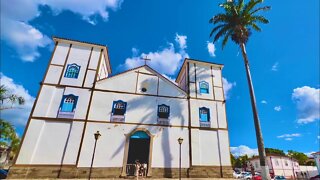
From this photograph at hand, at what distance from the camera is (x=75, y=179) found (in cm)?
1381

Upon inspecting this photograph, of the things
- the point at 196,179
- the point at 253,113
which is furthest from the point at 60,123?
the point at 253,113

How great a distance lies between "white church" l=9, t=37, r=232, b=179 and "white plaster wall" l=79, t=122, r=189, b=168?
0.08 meters

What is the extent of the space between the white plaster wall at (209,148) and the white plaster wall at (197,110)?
0.97 metres

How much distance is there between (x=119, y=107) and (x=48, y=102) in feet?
20.3

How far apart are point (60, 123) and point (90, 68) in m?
6.07

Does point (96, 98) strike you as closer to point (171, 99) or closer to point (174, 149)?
point (171, 99)

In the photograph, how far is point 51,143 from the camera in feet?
47.5

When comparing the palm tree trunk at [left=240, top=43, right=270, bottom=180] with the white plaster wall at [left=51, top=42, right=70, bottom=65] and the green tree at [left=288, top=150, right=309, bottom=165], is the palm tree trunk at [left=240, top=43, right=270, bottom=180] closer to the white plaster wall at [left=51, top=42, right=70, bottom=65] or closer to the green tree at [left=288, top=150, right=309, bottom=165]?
the white plaster wall at [left=51, top=42, right=70, bottom=65]

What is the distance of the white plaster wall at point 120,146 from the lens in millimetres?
14844

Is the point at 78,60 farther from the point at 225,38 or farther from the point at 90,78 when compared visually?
the point at 225,38

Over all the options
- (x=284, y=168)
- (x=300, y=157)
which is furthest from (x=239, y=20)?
(x=300, y=157)

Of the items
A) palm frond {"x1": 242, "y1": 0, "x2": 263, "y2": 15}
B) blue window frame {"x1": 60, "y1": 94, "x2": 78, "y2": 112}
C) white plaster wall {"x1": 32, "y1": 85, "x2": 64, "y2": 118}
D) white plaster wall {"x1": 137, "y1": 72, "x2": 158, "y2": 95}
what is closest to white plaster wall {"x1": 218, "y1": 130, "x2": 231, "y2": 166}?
white plaster wall {"x1": 137, "y1": 72, "x2": 158, "y2": 95}

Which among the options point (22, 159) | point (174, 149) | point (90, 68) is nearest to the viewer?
point (22, 159)

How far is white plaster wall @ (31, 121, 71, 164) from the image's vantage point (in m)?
14.0
